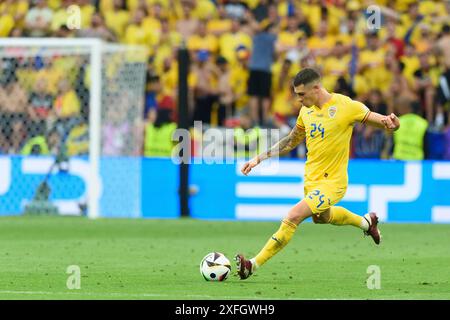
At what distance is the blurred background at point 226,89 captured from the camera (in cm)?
2022

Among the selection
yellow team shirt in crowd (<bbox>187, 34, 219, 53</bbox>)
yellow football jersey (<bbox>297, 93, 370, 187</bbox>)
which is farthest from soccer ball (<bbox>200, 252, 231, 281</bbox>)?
yellow team shirt in crowd (<bbox>187, 34, 219, 53</bbox>)

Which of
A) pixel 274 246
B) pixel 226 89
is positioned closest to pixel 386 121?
pixel 274 246

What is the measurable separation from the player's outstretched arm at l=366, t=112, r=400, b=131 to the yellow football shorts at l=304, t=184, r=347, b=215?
2.46ft

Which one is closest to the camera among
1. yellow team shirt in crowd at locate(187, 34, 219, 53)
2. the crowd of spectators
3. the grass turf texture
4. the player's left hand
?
the grass turf texture

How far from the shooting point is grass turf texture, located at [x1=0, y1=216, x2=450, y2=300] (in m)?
10.3

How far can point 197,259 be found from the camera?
13516 mm

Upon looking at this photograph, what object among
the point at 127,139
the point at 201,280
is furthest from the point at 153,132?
the point at 201,280

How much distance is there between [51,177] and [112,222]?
181 cm

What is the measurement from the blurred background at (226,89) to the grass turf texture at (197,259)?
939 mm

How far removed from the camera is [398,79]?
21.7 metres

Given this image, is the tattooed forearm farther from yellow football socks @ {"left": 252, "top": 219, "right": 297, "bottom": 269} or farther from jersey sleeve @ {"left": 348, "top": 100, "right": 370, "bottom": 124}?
yellow football socks @ {"left": 252, "top": 219, "right": 297, "bottom": 269}

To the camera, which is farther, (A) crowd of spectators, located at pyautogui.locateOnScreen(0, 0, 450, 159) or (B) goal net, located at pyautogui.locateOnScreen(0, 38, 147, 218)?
(A) crowd of spectators, located at pyautogui.locateOnScreen(0, 0, 450, 159)
